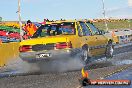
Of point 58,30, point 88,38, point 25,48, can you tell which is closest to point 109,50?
point 88,38

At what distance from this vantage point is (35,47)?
1305 cm

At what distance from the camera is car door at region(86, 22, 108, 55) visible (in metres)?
15.1

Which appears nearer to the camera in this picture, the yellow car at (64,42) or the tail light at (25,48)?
the yellow car at (64,42)

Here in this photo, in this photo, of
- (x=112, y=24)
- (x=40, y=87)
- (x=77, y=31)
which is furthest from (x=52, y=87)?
(x=112, y=24)

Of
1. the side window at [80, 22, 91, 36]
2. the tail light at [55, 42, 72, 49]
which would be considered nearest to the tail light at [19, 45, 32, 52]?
the tail light at [55, 42, 72, 49]

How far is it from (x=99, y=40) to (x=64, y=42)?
2.83m

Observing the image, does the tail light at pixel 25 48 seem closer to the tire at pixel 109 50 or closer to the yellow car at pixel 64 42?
the yellow car at pixel 64 42

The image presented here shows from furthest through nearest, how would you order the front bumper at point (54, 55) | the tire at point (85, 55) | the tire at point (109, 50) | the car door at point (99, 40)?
the tire at point (109, 50) → the car door at point (99, 40) → the tire at point (85, 55) → the front bumper at point (54, 55)

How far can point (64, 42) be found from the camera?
42.2 feet

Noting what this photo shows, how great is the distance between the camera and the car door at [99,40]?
49.6 ft

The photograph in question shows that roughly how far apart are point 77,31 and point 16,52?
6.87m

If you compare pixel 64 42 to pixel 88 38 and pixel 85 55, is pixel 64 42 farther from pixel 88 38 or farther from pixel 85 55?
pixel 88 38

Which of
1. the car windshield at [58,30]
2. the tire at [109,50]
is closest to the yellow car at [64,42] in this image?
the car windshield at [58,30]

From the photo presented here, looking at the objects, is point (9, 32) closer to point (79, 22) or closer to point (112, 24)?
point (79, 22)
